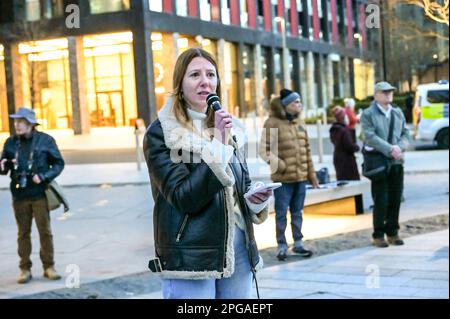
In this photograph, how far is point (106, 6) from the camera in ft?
7.63

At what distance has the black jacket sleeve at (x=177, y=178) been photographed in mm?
1803

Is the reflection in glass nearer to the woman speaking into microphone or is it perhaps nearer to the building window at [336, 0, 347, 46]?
the woman speaking into microphone

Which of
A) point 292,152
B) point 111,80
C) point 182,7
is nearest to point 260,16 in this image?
point 182,7

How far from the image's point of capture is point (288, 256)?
226 inches

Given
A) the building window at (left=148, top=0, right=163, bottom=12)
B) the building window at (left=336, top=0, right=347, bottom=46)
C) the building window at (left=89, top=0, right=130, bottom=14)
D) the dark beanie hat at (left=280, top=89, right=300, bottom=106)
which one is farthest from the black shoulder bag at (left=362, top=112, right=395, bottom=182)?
the building window at (left=148, top=0, right=163, bottom=12)

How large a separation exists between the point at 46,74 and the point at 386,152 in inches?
144

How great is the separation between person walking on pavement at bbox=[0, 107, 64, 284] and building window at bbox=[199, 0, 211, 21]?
125 inches

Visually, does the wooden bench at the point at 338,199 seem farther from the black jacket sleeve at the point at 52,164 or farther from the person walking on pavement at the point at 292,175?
the black jacket sleeve at the point at 52,164

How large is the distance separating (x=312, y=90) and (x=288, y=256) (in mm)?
1332

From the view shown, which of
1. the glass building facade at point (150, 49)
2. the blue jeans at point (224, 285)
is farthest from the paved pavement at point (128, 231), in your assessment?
the blue jeans at point (224, 285)

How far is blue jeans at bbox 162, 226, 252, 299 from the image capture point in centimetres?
206

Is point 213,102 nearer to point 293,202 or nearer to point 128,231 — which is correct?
point 293,202
